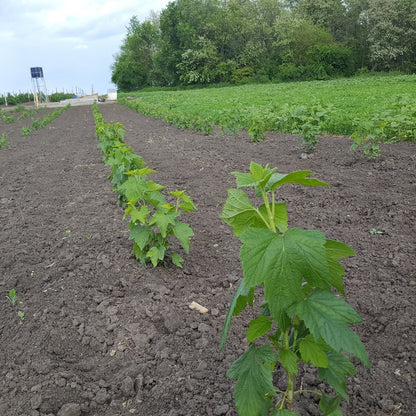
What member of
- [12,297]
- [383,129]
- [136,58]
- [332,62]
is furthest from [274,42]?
[12,297]

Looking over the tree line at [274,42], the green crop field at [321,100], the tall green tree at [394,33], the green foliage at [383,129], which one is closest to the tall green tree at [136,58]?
the tree line at [274,42]

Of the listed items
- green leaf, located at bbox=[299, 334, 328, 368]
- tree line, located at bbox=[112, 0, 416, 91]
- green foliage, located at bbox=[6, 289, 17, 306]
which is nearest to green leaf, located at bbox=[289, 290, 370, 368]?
green leaf, located at bbox=[299, 334, 328, 368]

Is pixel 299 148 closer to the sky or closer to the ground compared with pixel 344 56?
closer to the ground

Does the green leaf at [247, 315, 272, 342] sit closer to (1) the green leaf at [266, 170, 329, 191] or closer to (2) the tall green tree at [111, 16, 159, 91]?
(1) the green leaf at [266, 170, 329, 191]

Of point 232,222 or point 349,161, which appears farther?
point 349,161

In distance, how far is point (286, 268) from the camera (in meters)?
1.19

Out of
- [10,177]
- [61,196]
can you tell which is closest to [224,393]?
[61,196]

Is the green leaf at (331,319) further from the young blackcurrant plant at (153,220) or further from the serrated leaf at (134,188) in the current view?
the serrated leaf at (134,188)

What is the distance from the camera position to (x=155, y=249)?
3.46 meters

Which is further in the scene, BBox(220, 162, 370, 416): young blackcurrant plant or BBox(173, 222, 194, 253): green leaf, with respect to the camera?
BBox(173, 222, 194, 253): green leaf

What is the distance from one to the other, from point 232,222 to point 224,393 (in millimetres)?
1120

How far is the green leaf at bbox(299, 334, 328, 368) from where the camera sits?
132 centimetres

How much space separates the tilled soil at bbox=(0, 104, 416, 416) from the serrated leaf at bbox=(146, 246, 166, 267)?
149mm

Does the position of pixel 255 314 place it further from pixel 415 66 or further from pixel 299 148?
pixel 415 66
